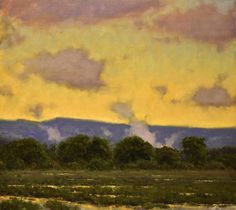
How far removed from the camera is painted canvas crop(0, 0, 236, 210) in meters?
7.41

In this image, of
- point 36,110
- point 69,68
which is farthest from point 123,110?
point 36,110

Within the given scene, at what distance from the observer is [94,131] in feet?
24.8

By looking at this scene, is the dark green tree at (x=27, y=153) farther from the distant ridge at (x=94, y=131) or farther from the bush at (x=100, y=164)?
the bush at (x=100, y=164)

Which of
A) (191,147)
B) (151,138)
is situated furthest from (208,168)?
(151,138)

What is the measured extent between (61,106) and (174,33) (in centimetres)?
171

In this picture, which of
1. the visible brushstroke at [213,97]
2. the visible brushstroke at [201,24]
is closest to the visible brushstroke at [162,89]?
the visible brushstroke at [213,97]

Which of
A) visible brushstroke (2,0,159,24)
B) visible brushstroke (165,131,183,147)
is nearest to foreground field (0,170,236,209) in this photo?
visible brushstroke (165,131,183,147)

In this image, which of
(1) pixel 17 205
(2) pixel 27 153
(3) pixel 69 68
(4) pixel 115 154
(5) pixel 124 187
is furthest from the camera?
(3) pixel 69 68

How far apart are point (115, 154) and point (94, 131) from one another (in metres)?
0.39

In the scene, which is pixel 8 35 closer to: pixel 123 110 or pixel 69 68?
pixel 69 68

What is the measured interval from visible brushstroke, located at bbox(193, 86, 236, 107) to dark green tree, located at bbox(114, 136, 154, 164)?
0.86 metres

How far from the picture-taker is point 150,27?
25.5 ft

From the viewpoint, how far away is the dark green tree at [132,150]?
7.52 metres

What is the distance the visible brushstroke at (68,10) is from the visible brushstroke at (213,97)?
1261mm
